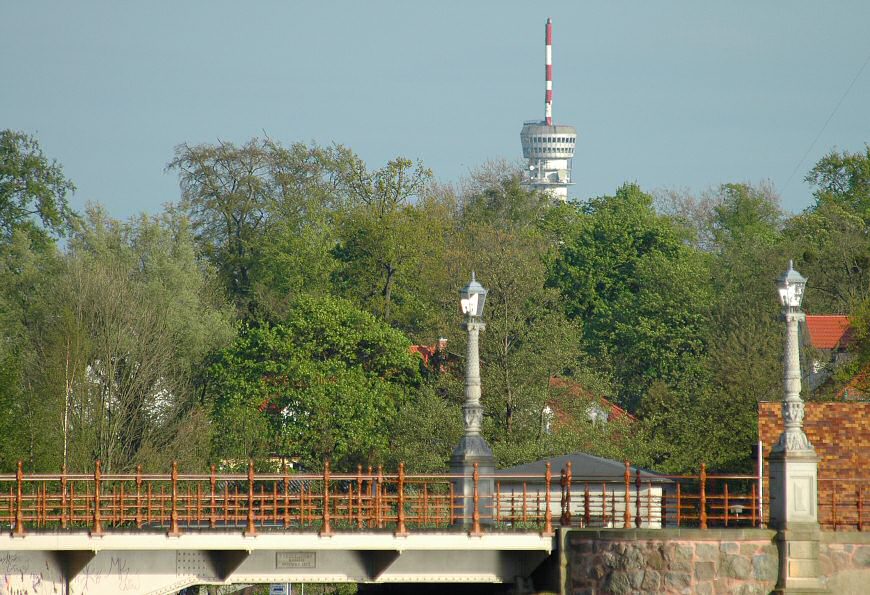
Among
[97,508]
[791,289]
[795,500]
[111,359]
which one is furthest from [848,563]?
[111,359]

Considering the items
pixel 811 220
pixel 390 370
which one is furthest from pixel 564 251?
pixel 390 370

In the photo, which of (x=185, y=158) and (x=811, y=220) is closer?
(x=811, y=220)

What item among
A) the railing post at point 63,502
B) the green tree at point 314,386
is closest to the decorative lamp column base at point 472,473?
the railing post at point 63,502

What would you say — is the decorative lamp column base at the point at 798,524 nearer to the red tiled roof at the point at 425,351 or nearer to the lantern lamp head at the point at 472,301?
the lantern lamp head at the point at 472,301

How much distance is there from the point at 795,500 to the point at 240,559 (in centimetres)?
919

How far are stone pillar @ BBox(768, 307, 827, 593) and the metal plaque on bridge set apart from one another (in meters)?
7.68

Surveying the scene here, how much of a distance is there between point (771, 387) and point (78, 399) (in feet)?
65.5

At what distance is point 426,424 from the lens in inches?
1913

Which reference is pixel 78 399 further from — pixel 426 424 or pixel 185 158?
pixel 185 158

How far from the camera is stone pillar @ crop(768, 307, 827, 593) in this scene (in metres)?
27.9

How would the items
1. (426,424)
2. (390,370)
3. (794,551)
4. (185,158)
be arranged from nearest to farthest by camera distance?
(794,551)
(426,424)
(390,370)
(185,158)

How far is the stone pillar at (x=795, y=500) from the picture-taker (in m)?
27.9

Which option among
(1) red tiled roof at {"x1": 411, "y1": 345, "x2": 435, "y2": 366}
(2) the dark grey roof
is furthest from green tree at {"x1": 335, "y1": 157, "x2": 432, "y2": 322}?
(2) the dark grey roof

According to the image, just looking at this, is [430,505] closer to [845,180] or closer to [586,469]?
[586,469]
